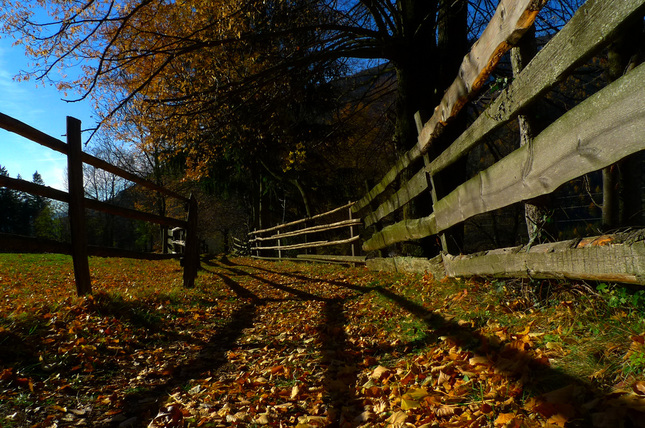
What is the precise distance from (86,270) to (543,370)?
4596mm

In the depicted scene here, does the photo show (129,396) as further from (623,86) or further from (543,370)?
(623,86)

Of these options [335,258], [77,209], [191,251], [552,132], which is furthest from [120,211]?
[335,258]

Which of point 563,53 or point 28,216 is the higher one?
point 28,216

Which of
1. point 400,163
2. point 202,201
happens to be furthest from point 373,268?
point 202,201

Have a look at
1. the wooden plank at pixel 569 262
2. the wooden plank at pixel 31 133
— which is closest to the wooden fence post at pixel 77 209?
the wooden plank at pixel 31 133

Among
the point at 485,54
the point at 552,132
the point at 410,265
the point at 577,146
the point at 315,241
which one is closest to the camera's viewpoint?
the point at 577,146

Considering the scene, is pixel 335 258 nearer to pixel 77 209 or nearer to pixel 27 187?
pixel 77 209

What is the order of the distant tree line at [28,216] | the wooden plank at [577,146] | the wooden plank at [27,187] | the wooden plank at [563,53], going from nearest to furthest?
the wooden plank at [577,146] < the wooden plank at [563,53] < the wooden plank at [27,187] < the distant tree line at [28,216]

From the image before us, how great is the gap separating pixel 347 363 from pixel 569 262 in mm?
1849

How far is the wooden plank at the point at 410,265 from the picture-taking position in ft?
15.2

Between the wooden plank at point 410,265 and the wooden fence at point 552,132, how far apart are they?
519mm

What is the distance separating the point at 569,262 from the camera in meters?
2.21

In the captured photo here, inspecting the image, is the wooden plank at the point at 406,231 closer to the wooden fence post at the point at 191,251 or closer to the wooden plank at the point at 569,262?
the wooden plank at the point at 569,262

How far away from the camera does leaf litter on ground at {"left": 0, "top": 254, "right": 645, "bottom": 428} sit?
1869 millimetres
